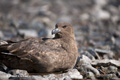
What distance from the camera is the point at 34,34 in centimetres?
1233

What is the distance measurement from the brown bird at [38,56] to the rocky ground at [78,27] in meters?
0.19

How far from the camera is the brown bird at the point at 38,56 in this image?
17.6 ft

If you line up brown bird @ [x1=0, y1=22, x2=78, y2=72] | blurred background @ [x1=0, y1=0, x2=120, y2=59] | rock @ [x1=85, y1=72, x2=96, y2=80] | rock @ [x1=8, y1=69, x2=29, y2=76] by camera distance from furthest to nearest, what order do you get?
1. blurred background @ [x1=0, y1=0, x2=120, y2=59]
2. rock @ [x1=85, y1=72, x2=96, y2=80]
3. brown bird @ [x1=0, y1=22, x2=78, y2=72]
4. rock @ [x1=8, y1=69, x2=29, y2=76]

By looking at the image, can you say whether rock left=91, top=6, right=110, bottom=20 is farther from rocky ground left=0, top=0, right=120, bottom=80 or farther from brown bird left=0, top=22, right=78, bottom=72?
brown bird left=0, top=22, right=78, bottom=72

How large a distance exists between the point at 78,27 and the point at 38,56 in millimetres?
12640

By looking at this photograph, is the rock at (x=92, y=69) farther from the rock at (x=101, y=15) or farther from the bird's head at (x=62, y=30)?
the rock at (x=101, y=15)

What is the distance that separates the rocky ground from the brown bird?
187 millimetres

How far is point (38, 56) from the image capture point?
5.36 meters

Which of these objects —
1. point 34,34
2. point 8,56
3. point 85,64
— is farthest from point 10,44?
point 34,34

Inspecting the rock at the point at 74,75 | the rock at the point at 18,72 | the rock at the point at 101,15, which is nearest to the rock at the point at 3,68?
the rock at the point at 18,72

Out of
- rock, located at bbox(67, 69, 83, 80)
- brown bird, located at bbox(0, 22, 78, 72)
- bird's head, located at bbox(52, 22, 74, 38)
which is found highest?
bird's head, located at bbox(52, 22, 74, 38)

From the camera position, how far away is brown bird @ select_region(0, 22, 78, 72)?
5.36m

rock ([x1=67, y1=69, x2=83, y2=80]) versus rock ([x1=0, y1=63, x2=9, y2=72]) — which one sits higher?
rock ([x1=0, y1=63, x2=9, y2=72])

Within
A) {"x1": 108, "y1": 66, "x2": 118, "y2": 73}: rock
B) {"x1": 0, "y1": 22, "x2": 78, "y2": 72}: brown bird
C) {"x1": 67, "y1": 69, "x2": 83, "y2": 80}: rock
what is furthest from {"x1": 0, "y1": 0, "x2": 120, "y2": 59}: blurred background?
{"x1": 67, "y1": 69, "x2": 83, "y2": 80}: rock
